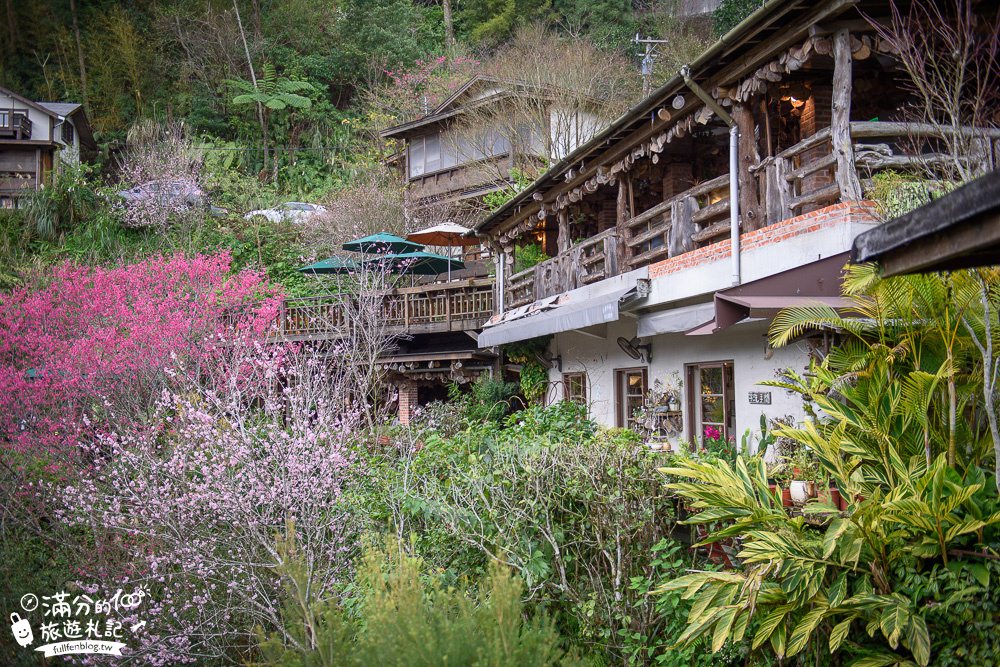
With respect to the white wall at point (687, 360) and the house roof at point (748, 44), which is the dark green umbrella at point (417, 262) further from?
the house roof at point (748, 44)

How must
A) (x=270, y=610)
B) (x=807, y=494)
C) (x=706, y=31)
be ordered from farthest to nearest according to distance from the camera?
(x=706, y=31) → (x=270, y=610) → (x=807, y=494)

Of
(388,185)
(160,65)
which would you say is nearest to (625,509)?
(388,185)

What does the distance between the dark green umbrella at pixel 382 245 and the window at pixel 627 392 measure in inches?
310

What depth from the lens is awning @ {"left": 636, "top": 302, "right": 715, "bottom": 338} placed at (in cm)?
944

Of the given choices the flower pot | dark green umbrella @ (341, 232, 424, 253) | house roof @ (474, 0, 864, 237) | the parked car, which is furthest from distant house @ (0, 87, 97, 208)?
the flower pot

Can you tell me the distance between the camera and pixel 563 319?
11820 millimetres

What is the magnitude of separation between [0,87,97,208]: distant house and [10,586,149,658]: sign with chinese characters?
23796 mm

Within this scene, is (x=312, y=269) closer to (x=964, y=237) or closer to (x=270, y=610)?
(x=270, y=610)

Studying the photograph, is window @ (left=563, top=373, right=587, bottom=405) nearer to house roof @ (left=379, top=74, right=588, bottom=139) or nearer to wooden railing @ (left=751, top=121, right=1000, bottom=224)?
wooden railing @ (left=751, top=121, right=1000, bottom=224)

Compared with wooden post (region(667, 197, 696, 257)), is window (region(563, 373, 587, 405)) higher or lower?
lower

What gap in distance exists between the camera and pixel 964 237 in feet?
9.05

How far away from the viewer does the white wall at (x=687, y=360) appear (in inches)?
334

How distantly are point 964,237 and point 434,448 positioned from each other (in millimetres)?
5923

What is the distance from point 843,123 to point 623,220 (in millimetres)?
5468
